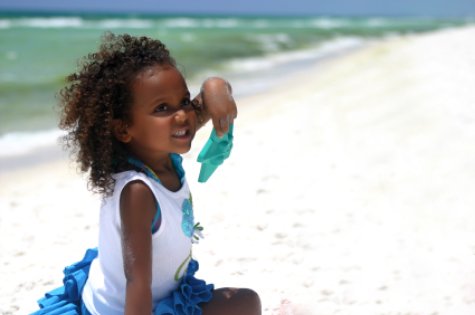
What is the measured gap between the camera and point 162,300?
5.90 feet

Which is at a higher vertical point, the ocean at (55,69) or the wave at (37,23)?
the wave at (37,23)

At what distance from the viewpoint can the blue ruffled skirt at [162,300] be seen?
1.78m

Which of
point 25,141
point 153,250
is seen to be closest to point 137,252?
point 153,250

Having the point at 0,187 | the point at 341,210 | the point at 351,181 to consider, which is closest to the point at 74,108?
the point at 341,210

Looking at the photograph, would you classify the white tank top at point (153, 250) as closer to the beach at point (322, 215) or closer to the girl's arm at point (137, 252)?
the girl's arm at point (137, 252)

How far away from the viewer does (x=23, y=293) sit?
2588 millimetres

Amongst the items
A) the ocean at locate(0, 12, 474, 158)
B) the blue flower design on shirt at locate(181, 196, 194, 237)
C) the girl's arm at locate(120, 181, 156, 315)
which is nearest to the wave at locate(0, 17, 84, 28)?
the ocean at locate(0, 12, 474, 158)

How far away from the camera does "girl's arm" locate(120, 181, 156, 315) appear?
1.60 m

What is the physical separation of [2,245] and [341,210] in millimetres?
1808

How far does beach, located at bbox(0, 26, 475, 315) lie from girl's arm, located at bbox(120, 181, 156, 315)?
0.88m

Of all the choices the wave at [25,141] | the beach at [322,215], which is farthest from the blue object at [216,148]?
the wave at [25,141]

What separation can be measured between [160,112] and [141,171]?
19 centimetres

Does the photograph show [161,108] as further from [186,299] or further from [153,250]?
[186,299]

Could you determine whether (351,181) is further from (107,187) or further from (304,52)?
(304,52)
